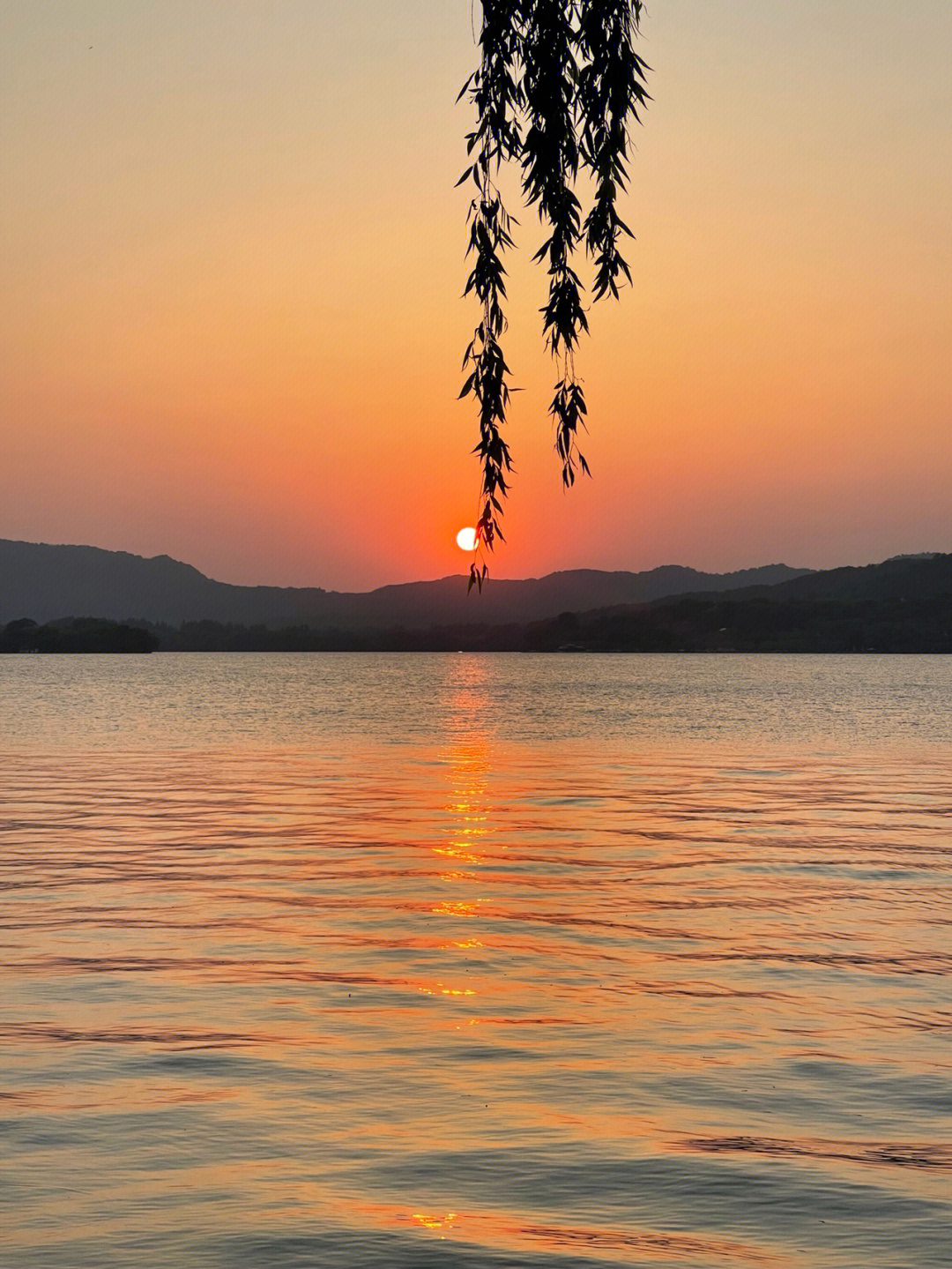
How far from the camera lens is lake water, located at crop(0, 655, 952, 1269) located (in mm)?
8172

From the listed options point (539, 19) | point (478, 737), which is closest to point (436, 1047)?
point (539, 19)

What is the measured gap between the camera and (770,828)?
30656 millimetres

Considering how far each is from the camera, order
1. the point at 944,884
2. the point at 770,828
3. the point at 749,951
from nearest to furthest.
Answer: the point at 749,951
the point at 944,884
the point at 770,828

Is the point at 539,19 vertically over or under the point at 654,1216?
over

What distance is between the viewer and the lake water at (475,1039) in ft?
26.8

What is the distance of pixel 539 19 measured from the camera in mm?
9719

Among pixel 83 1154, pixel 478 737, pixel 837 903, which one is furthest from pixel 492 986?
pixel 478 737

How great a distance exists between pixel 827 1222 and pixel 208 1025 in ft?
21.1

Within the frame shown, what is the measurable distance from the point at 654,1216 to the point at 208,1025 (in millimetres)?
5709

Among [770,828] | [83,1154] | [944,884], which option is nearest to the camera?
[83,1154]

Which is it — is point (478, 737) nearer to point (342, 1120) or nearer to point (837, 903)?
point (837, 903)

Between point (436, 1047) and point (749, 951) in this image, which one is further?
point (749, 951)

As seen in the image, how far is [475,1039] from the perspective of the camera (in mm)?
12516

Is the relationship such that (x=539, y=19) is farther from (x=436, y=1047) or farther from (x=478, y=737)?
(x=478, y=737)
